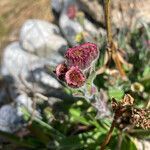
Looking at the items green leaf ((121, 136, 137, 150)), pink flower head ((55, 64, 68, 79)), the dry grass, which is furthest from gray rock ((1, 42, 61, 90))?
pink flower head ((55, 64, 68, 79))

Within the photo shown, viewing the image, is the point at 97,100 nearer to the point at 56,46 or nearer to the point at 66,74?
the point at 66,74

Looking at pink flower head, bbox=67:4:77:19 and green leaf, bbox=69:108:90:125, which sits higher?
pink flower head, bbox=67:4:77:19

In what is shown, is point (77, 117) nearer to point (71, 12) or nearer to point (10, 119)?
point (10, 119)

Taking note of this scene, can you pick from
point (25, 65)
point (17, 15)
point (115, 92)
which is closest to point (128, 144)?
point (115, 92)

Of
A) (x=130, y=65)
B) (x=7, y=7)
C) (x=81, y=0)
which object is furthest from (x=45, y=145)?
(x=7, y=7)

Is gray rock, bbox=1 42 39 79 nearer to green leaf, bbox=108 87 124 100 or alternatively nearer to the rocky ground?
the rocky ground
